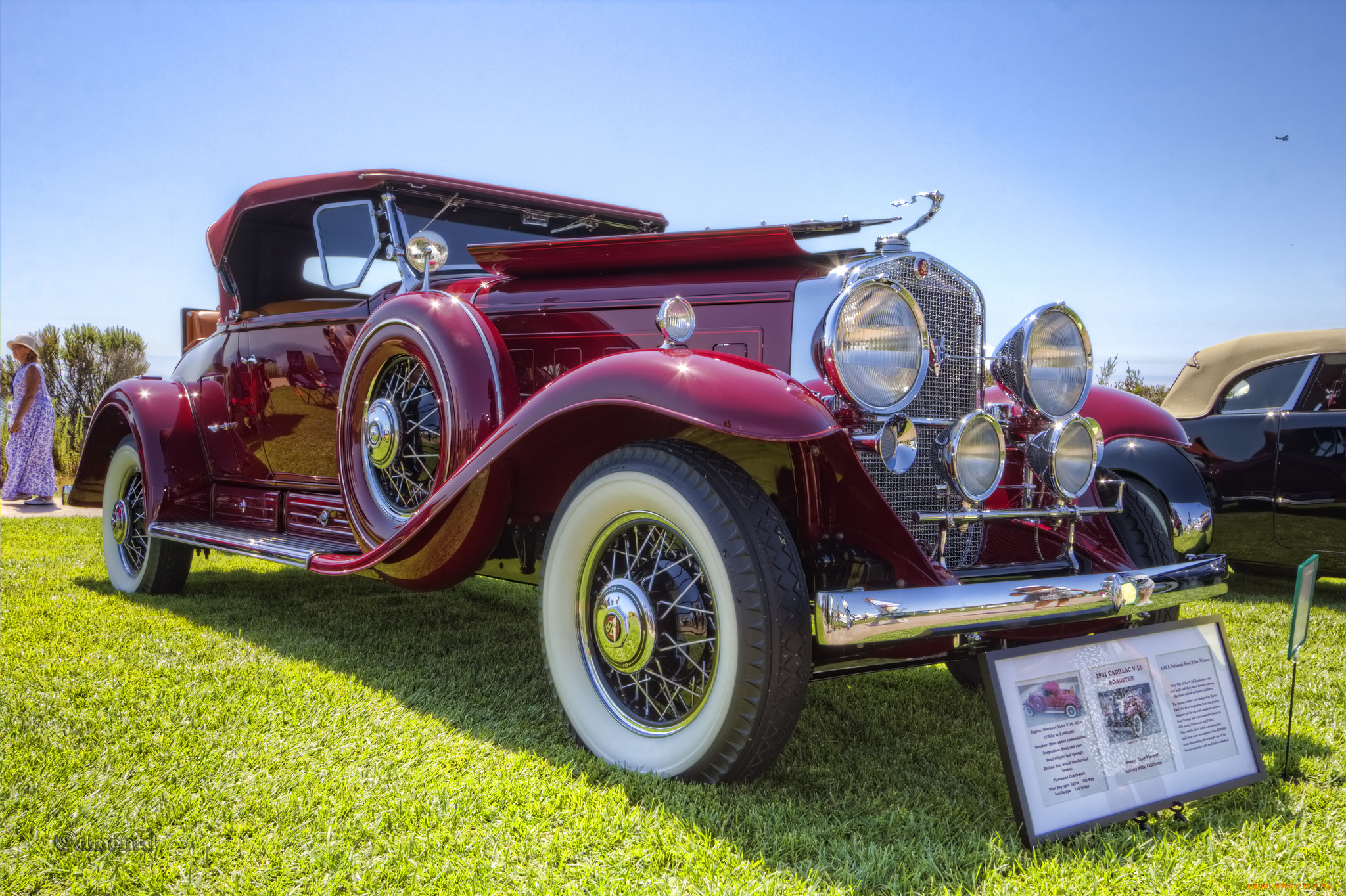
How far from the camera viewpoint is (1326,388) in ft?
17.1

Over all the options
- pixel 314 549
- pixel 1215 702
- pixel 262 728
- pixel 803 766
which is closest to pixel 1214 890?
pixel 1215 702

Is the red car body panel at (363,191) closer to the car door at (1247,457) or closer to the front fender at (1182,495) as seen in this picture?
the front fender at (1182,495)

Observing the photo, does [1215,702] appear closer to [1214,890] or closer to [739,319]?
[1214,890]

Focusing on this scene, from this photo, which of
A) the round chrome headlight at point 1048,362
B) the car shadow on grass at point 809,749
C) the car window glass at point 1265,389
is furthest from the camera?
the car window glass at point 1265,389

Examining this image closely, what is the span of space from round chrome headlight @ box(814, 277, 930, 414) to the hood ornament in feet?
0.86

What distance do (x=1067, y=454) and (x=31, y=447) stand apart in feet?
30.0

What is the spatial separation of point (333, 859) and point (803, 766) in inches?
45.4

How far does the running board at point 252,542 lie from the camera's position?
3.52 meters

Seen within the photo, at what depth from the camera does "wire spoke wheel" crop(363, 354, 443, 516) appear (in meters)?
3.37

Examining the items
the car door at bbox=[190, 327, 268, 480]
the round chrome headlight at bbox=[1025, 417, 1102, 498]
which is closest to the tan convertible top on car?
the round chrome headlight at bbox=[1025, 417, 1102, 498]

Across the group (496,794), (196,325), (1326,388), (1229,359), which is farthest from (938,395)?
(196,325)

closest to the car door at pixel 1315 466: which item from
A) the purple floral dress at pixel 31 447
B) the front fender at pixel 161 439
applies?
the front fender at pixel 161 439

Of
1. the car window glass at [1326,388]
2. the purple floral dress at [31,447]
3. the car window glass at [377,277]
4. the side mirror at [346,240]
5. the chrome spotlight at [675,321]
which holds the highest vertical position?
the side mirror at [346,240]

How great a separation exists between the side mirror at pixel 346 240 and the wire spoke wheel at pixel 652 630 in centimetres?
228
